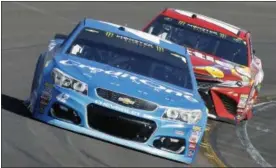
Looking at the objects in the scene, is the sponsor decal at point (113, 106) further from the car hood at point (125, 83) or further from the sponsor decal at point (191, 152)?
the sponsor decal at point (191, 152)

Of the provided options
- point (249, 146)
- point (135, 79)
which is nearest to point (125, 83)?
point (135, 79)

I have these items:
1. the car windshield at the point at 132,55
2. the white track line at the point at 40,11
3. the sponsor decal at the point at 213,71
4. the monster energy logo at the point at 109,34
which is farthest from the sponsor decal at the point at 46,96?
the white track line at the point at 40,11

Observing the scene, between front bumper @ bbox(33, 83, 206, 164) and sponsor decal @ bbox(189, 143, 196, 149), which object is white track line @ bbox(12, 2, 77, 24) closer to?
front bumper @ bbox(33, 83, 206, 164)

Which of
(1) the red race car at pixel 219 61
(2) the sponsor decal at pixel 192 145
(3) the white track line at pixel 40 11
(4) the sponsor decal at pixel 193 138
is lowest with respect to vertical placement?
(3) the white track line at pixel 40 11

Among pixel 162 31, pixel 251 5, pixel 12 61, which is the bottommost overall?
pixel 251 5

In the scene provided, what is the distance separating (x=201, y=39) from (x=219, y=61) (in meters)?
0.91

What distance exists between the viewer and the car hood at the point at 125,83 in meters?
10.4

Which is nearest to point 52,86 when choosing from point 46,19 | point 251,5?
point 46,19

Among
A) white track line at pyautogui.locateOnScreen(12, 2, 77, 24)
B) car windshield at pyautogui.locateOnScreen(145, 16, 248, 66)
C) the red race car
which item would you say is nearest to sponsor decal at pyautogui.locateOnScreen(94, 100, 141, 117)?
the red race car

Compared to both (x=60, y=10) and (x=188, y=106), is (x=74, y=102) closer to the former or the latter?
(x=188, y=106)

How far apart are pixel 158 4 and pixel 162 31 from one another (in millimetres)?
12070

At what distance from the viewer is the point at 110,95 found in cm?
1031

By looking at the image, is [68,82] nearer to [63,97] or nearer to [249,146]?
[63,97]

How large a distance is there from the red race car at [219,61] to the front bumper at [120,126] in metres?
2.82
